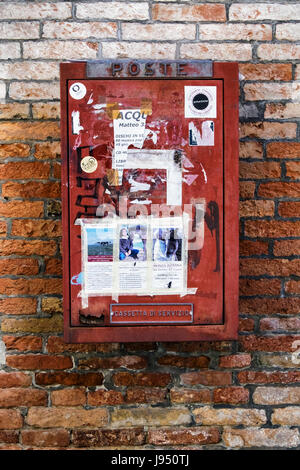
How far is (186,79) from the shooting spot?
4.92 feet

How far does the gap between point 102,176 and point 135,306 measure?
1.61ft

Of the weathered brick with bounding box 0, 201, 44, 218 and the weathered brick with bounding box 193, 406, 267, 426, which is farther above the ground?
the weathered brick with bounding box 0, 201, 44, 218

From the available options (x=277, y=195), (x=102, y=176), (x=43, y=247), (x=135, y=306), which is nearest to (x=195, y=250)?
(x=135, y=306)

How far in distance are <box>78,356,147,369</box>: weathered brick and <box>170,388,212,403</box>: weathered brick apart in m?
0.19

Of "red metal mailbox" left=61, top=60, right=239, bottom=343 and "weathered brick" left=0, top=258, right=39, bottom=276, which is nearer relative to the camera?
"red metal mailbox" left=61, top=60, right=239, bottom=343

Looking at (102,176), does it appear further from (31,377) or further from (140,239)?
(31,377)

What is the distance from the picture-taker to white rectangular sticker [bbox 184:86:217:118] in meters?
1.50

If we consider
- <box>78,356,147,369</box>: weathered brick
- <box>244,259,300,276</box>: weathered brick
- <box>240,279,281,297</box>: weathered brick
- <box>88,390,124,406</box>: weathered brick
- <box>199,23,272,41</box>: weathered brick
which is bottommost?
<box>88,390,124,406</box>: weathered brick

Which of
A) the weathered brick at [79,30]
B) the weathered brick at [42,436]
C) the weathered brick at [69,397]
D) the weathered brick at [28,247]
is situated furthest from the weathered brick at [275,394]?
the weathered brick at [79,30]

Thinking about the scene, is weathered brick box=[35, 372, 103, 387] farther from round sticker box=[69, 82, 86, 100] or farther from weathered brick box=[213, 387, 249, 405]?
round sticker box=[69, 82, 86, 100]

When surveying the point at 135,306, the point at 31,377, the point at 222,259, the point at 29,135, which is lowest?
the point at 31,377

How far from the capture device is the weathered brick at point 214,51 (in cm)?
181

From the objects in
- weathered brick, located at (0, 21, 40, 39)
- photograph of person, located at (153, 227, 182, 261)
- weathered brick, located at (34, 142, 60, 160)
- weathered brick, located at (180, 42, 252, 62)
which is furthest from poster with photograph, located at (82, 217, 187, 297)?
weathered brick, located at (0, 21, 40, 39)

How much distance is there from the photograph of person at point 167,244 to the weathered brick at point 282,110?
2.44 feet
